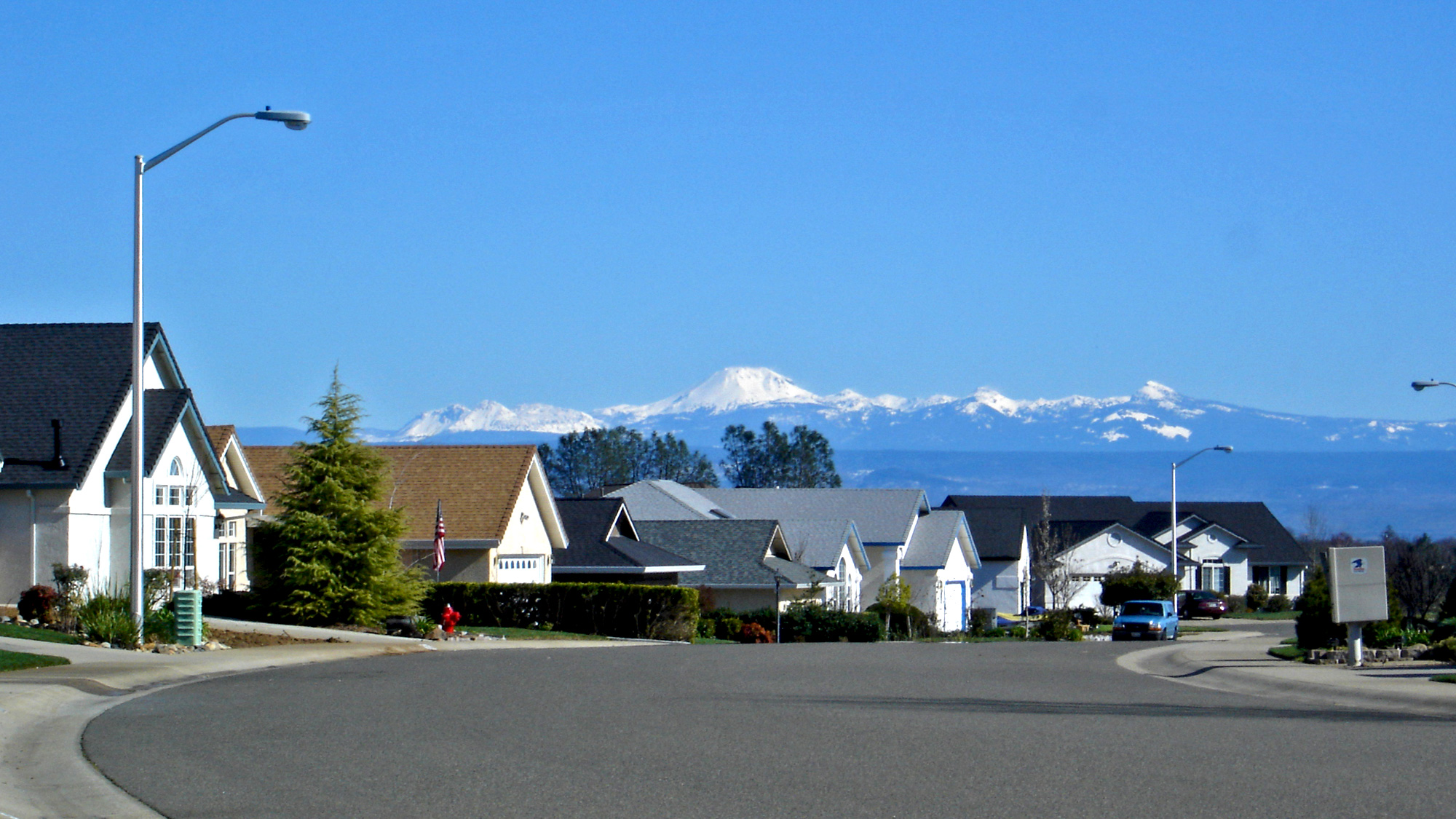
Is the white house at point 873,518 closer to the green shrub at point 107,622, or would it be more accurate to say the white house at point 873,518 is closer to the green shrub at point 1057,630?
the green shrub at point 1057,630

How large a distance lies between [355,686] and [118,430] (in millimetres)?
16679

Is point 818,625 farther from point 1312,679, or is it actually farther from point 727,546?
point 1312,679

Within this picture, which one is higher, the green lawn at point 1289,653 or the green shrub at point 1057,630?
the green lawn at point 1289,653

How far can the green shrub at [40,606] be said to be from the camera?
27.3m

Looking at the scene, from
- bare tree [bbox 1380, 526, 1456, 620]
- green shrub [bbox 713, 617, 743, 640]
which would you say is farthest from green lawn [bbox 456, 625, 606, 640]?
bare tree [bbox 1380, 526, 1456, 620]

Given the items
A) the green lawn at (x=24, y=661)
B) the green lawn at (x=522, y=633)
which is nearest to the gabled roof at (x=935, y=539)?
the green lawn at (x=522, y=633)

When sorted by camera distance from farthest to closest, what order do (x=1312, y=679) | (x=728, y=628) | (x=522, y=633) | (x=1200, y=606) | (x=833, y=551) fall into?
(x=1200, y=606), (x=833, y=551), (x=728, y=628), (x=522, y=633), (x=1312, y=679)

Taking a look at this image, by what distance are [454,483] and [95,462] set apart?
15649mm

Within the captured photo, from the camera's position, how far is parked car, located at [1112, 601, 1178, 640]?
49.8 metres

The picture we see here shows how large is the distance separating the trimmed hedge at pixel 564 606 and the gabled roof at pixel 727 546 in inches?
500

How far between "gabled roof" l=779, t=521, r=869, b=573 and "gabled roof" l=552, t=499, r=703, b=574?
8.10 metres

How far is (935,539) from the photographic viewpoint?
6969cm

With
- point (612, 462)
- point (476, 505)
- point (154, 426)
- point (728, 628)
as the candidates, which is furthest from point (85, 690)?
point (612, 462)

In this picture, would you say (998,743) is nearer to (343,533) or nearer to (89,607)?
(89,607)
